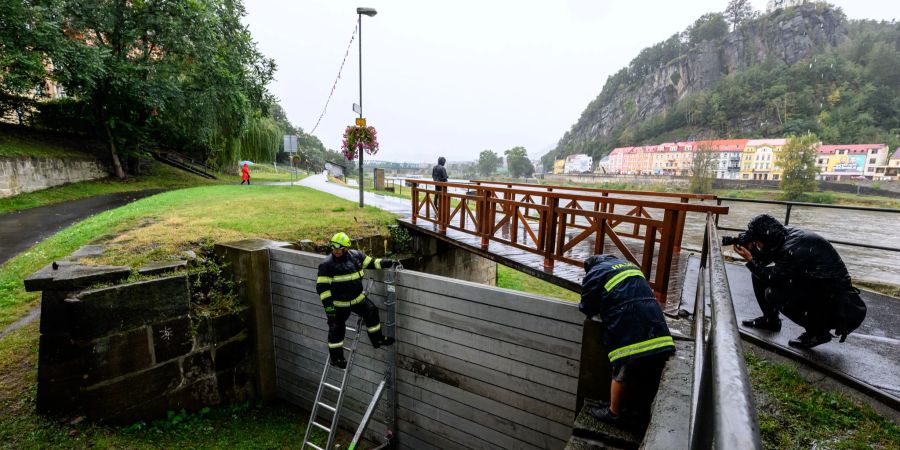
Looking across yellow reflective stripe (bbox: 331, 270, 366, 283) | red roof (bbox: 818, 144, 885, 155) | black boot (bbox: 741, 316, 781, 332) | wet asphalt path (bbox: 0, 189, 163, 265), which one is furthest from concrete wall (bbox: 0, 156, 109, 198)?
red roof (bbox: 818, 144, 885, 155)

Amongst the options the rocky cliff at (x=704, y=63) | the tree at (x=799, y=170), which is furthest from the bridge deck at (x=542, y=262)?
the rocky cliff at (x=704, y=63)

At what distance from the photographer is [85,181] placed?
17453 millimetres

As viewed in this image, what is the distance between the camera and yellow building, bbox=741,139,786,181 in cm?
7231

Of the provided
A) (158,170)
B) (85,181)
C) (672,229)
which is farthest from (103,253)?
(158,170)

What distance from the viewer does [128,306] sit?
4.68 metres

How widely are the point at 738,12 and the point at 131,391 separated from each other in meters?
180

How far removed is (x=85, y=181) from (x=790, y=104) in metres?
130

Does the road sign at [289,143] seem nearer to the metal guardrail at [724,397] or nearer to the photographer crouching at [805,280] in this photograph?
the photographer crouching at [805,280]

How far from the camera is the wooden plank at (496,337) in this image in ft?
12.3

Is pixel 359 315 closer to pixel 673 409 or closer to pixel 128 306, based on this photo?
pixel 128 306

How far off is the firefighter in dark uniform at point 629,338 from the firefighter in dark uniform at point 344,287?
2605mm

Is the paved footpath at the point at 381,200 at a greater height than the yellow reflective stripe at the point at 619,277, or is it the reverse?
the yellow reflective stripe at the point at 619,277

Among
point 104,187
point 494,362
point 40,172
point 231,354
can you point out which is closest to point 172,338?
point 231,354

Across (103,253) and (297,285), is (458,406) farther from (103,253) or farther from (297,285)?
(103,253)
